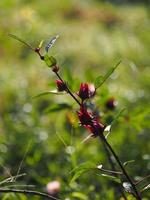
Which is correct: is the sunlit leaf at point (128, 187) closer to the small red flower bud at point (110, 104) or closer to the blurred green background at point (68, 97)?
the blurred green background at point (68, 97)

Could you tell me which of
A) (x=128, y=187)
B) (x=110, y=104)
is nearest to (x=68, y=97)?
(x=110, y=104)

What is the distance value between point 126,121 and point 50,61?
60 centimetres

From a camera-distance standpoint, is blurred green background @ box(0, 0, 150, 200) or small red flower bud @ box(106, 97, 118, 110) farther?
blurred green background @ box(0, 0, 150, 200)

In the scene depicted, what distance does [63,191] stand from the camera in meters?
2.06

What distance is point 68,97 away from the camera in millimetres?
4414

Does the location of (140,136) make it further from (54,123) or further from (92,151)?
(54,123)

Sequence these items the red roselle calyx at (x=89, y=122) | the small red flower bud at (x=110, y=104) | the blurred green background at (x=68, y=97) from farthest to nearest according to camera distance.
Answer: the blurred green background at (x=68, y=97) → the small red flower bud at (x=110, y=104) → the red roselle calyx at (x=89, y=122)

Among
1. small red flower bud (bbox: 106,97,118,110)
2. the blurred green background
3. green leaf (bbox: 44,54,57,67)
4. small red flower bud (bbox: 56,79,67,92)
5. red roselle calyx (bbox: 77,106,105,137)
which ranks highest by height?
the blurred green background

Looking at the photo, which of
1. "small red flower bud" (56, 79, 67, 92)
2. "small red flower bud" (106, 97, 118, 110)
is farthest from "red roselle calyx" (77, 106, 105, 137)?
"small red flower bud" (106, 97, 118, 110)

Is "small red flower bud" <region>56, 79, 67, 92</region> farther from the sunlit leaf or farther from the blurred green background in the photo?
the sunlit leaf

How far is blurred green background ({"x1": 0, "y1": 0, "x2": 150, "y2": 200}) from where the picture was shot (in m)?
2.15

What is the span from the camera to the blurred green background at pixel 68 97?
215 cm

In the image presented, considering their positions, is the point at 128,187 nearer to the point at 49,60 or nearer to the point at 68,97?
the point at 49,60

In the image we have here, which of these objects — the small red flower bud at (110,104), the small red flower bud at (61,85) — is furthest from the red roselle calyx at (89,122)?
the small red flower bud at (110,104)
